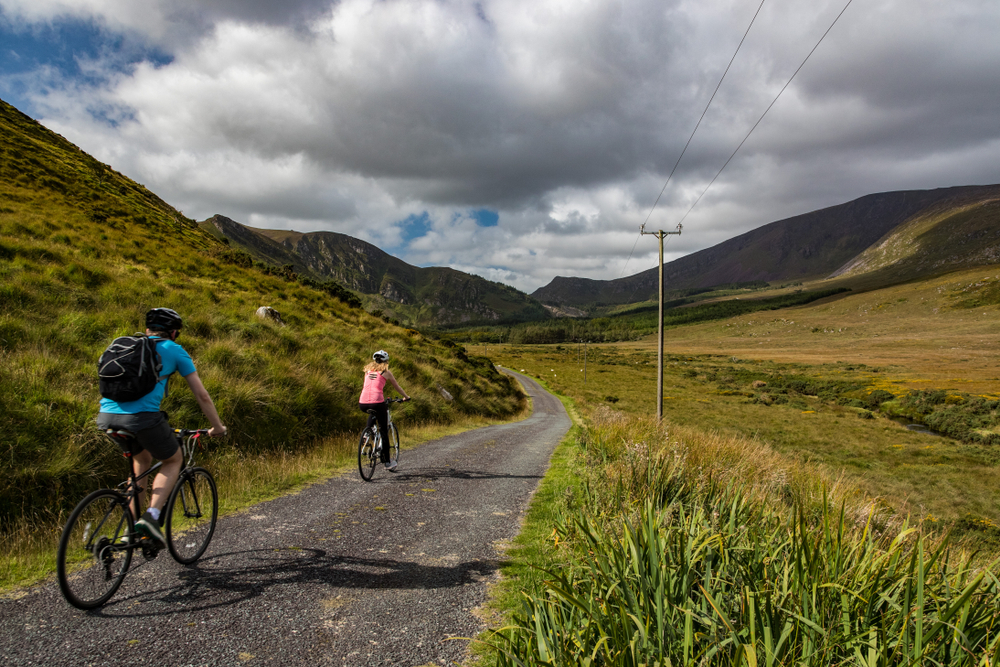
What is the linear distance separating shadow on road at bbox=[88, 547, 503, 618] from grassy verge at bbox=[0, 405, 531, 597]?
1145mm

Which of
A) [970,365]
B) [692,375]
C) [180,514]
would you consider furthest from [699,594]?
[970,365]

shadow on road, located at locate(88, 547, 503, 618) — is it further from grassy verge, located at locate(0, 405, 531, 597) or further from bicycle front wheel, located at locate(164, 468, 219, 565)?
grassy verge, located at locate(0, 405, 531, 597)

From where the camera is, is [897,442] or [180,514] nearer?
[180,514]

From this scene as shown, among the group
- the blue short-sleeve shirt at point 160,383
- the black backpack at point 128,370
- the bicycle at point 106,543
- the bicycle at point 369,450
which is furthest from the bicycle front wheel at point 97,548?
the bicycle at point 369,450

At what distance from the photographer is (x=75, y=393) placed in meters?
7.46

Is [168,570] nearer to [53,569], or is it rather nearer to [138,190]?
[53,569]

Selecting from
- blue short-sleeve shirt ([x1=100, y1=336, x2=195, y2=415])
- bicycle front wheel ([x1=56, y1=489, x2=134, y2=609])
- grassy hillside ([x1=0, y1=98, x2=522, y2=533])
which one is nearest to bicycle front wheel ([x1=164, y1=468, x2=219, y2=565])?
bicycle front wheel ([x1=56, y1=489, x2=134, y2=609])

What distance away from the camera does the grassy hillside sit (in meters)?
6.35

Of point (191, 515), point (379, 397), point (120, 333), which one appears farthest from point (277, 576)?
point (120, 333)

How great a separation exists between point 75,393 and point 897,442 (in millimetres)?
50456

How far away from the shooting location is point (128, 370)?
155 inches

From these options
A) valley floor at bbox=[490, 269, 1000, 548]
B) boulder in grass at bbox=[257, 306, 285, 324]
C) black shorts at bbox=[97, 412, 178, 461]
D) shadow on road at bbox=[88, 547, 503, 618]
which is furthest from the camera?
valley floor at bbox=[490, 269, 1000, 548]

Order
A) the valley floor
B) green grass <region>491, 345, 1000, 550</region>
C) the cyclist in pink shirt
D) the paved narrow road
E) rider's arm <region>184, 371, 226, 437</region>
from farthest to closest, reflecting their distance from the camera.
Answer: the valley floor
green grass <region>491, 345, 1000, 550</region>
the cyclist in pink shirt
rider's arm <region>184, 371, 226, 437</region>
the paved narrow road

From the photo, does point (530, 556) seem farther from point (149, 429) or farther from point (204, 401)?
point (149, 429)
